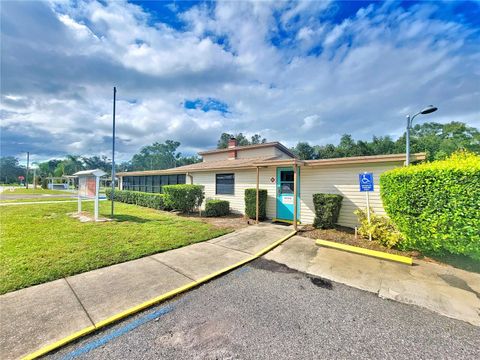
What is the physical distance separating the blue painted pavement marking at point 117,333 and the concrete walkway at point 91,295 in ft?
1.04

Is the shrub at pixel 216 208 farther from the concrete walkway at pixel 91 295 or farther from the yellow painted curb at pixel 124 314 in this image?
the yellow painted curb at pixel 124 314

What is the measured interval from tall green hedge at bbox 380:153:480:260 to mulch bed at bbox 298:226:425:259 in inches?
11.5

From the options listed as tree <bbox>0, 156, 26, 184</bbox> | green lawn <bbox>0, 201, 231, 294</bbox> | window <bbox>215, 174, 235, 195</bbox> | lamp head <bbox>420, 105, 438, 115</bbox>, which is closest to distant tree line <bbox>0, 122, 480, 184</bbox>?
tree <bbox>0, 156, 26, 184</bbox>

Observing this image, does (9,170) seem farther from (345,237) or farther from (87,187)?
(345,237)

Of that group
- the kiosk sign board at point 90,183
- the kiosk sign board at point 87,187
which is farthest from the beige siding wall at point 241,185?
the kiosk sign board at point 87,187

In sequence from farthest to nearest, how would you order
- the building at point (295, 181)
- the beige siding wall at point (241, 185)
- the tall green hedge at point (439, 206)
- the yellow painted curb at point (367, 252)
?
the beige siding wall at point (241, 185) < the building at point (295, 181) < the yellow painted curb at point (367, 252) < the tall green hedge at point (439, 206)

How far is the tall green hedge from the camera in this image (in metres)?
3.92

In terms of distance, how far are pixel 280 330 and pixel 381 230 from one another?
4.83 meters

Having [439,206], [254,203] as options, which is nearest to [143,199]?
[254,203]

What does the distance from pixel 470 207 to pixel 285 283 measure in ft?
→ 13.0

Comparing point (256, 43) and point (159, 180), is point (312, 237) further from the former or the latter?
point (159, 180)

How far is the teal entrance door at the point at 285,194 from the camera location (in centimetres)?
848

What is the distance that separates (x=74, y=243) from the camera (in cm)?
542

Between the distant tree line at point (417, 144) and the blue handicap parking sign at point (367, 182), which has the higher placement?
the distant tree line at point (417, 144)
